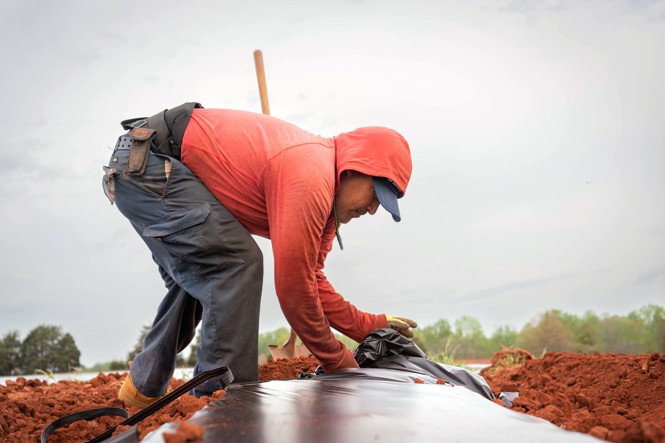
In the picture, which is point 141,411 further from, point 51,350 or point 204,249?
point 51,350

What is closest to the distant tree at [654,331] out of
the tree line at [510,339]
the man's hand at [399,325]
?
the tree line at [510,339]

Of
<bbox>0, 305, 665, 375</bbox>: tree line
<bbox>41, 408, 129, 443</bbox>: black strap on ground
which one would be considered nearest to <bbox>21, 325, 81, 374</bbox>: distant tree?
<bbox>0, 305, 665, 375</bbox>: tree line

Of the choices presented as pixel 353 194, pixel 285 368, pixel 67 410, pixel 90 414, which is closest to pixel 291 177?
pixel 353 194

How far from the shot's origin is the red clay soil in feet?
4.81

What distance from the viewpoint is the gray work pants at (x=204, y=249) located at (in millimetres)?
2387

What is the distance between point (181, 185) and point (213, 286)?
42 centimetres

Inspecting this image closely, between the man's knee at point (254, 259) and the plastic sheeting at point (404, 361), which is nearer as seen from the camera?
the man's knee at point (254, 259)

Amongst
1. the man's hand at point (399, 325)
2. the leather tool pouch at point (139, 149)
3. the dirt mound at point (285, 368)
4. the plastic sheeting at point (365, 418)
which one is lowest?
the plastic sheeting at point (365, 418)

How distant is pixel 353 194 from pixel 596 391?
1.67m

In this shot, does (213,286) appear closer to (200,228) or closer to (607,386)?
(200,228)

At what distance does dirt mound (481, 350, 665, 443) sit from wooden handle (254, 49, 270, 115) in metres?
2.60

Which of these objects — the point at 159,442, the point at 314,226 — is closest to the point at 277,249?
the point at 314,226

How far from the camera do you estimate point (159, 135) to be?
258 centimetres

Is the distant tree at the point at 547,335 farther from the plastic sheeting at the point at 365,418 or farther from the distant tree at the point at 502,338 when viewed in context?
the plastic sheeting at the point at 365,418
